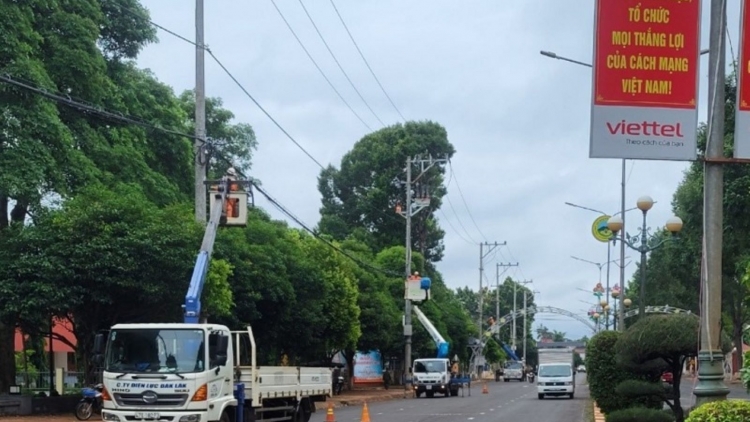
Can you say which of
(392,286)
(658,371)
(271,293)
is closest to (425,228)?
(392,286)

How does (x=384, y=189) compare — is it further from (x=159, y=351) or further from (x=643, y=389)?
(x=159, y=351)

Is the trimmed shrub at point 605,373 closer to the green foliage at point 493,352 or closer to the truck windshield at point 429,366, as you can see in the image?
the truck windshield at point 429,366

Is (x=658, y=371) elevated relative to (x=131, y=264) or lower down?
lower down

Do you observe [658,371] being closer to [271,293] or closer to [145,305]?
[145,305]

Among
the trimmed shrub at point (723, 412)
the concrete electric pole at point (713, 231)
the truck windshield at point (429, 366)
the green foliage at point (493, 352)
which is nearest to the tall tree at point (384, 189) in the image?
the truck windshield at point (429, 366)

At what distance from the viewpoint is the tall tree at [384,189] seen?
76062 millimetres

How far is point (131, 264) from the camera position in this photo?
29547mm

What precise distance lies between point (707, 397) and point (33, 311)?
71.3ft

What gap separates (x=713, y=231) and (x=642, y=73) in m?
1.98

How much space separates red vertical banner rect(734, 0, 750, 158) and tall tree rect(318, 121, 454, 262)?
2406 inches

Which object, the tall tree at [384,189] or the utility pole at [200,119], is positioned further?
the tall tree at [384,189]

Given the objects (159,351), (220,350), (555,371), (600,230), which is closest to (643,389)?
(220,350)

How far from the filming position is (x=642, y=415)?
859 inches

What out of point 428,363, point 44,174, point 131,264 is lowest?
point 428,363
